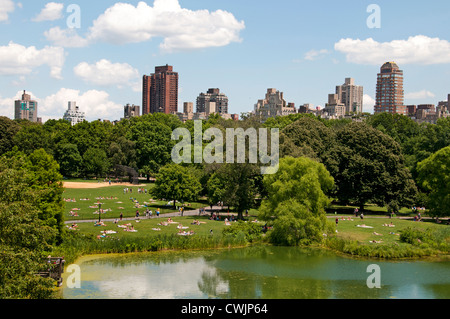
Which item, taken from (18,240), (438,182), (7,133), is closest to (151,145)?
(7,133)

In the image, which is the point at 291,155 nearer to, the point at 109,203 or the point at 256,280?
the point at 109,203

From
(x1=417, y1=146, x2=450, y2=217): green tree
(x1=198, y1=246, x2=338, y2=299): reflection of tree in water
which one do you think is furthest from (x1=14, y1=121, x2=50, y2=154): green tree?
(x1=417, y1=146, x2=450, y2=217): green tree

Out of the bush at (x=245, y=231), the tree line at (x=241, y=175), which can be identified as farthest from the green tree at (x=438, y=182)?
the bush at (x=245, y=231)

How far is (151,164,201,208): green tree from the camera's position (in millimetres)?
58938

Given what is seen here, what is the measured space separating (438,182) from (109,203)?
1564 inches

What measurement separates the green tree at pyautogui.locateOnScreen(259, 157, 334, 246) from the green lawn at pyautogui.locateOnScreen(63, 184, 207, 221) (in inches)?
698

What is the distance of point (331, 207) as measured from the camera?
66.4m

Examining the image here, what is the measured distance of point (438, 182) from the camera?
5659 centimetres

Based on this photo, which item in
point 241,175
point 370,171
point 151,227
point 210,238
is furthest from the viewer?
point 370,171

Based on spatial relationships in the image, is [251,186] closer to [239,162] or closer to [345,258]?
[239,162]

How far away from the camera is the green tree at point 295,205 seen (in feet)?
143

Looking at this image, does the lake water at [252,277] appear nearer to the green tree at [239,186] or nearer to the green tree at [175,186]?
the green tree at [239,186]

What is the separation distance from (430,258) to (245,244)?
15305mm
